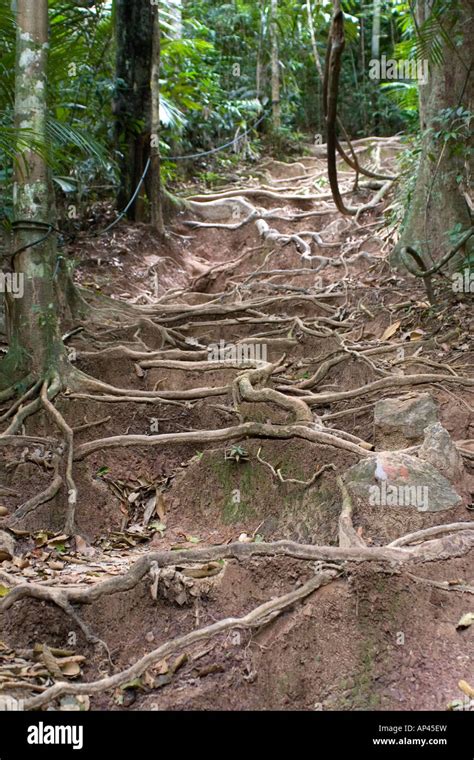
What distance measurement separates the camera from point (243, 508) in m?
4.24

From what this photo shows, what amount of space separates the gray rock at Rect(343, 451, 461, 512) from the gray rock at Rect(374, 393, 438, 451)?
51 centimetres

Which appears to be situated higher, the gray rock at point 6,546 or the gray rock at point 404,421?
the gray rock at point 404,421

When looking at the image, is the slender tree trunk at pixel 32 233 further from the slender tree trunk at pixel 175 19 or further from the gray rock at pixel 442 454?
the slender tree trunk at pixel 175 19

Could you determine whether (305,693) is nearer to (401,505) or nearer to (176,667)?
(176,667)

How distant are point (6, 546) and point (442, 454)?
2167 mm

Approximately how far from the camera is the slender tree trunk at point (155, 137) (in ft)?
28.2

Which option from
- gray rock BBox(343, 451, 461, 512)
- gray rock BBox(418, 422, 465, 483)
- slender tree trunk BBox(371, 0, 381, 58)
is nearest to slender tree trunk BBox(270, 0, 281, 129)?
slender tree trunk BBox(371, 0, 381, 58)

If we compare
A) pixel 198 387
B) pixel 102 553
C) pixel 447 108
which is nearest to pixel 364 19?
pixel 447 108

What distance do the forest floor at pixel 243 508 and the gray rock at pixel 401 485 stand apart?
6 cm

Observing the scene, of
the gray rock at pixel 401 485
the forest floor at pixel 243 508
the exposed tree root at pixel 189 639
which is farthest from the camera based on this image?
the gray rock at pixel 401 485

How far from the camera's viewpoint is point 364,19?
15.7m

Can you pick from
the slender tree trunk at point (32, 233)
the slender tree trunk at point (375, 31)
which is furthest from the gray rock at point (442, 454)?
the slender tree trunk at point (375, 31)

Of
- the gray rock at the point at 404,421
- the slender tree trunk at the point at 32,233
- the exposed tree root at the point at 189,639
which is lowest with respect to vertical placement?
the exposed tree root at the point at 189,639
